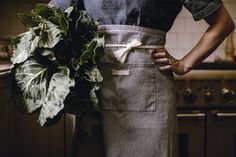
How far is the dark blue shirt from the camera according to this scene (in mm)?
1171

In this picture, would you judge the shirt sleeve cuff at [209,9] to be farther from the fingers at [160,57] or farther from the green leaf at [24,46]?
the green leaf at [24,46]

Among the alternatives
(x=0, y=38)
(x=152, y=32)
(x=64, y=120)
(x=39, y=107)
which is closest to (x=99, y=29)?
(x=152, y=32)

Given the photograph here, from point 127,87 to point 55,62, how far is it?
221 millimetres

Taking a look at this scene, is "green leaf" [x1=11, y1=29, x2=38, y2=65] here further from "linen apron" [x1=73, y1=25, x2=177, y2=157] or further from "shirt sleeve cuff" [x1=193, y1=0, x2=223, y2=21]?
"shirt sleeve cuff" [x1=193, y1=0, x2=223, y2=21]

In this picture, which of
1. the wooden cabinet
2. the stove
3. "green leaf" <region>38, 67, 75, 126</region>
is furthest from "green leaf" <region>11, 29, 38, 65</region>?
the stove

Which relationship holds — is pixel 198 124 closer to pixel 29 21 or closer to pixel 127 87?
pixel 127 87

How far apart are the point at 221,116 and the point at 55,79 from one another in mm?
1072

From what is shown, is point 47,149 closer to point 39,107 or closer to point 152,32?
point 39,107

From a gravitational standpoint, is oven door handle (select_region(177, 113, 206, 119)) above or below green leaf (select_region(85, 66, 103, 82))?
below

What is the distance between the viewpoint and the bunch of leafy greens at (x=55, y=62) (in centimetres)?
109

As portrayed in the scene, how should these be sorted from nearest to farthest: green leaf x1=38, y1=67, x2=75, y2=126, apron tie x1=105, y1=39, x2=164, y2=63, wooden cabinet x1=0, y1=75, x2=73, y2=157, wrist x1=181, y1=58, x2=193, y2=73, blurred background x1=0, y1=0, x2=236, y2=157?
green leaf x1=38, y1=67, x2=75, y2=126 < apron tie x1=105, y1=39, x2=164, y2=63 < wrist x1=181, y1=58, x2=193, y2=73 < wooden cabinet x1=0, y1=75, x2=73, y2=157 < blurred background x1=0, y1=0, x2=236, y2=157

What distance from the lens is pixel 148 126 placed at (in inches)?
47.2

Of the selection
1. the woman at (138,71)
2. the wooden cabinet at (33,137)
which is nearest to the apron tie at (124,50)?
the woman at (138,71)

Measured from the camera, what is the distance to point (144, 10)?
3.84 feet
